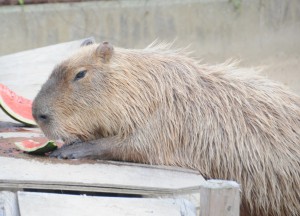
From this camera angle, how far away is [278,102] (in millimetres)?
5199

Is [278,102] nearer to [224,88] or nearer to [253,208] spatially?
[224,88]

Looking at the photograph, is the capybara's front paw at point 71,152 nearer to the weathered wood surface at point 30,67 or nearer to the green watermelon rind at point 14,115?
the green watermelon rind at point 14,115

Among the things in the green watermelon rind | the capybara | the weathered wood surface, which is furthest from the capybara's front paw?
the weathered wood surface

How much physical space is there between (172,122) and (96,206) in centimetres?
104

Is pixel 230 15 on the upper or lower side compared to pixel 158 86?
upper

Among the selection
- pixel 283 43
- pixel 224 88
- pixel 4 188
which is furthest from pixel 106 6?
pixel 4 188

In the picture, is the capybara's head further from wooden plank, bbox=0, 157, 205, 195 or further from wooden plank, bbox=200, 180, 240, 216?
wooden plank, bbox=200, 180, 240, 216

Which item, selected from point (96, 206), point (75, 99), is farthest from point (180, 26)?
point (96, 206)

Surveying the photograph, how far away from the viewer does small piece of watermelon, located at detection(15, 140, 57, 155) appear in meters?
4.87

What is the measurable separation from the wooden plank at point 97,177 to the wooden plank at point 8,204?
0.08 metres

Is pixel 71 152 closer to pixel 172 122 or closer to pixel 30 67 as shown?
pixel 172 122

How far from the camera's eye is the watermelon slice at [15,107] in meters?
5.77

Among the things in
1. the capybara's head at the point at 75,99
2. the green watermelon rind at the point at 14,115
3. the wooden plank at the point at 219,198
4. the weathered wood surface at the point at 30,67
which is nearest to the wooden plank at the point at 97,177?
the capybara's head at the point at 75,99

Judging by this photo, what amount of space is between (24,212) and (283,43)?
7.29 metres
